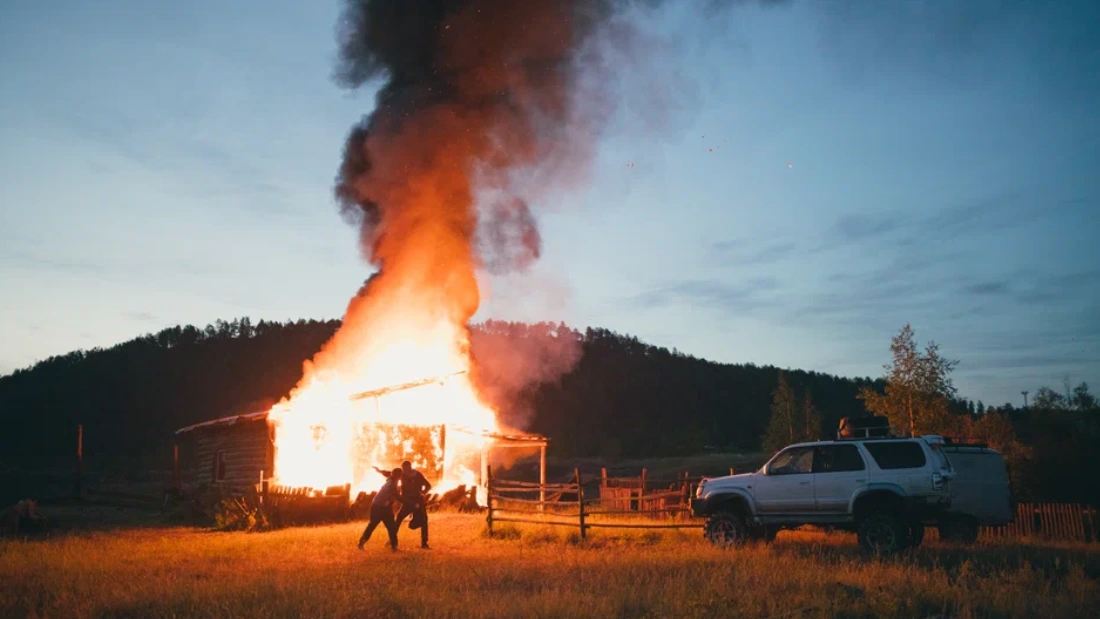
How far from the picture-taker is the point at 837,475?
46.9ft

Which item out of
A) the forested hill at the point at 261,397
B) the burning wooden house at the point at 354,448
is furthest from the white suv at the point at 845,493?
the forested hill at the point at 261,397

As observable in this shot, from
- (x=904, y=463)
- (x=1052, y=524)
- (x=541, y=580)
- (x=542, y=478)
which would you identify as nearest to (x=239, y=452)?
(x=542, y=478)

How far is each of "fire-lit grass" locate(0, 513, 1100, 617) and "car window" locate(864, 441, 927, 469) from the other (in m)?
1.51

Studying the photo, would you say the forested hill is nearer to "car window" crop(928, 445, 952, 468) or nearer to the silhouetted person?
the silhouetted person

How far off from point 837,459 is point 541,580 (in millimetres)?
6153

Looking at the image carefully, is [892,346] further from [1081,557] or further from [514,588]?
[514,588]

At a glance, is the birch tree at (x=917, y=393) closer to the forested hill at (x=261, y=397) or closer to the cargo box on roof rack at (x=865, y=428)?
the cargo box on roof rack at (x=865, y=428)

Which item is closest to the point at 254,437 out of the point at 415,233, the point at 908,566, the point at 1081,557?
the point at 415,233

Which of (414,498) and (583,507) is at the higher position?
(414,498)

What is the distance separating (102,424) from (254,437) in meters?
72.6

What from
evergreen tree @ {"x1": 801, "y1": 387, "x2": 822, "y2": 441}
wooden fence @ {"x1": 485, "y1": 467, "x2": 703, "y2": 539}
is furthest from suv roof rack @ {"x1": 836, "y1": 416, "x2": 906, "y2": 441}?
evergreen tree @ {"x1": 801, "y1": 387, "x2": 822, "y2": 441}

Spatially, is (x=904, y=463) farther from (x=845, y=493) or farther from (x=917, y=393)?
(x=917, y=393)

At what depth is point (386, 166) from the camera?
27000 millimetres

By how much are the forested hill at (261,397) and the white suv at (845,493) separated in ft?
199
